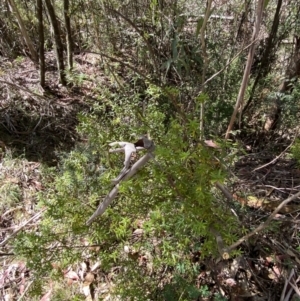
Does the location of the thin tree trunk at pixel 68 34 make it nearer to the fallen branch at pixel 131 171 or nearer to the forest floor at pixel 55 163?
the forest floor at pixel 55 163

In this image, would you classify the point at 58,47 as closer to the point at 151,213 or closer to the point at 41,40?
the point at 41,40

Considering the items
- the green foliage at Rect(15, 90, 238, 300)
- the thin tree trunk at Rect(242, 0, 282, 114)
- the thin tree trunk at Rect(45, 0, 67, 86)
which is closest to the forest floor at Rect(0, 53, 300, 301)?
the thin tree trunk at Rect(45, 0, 67, 86)

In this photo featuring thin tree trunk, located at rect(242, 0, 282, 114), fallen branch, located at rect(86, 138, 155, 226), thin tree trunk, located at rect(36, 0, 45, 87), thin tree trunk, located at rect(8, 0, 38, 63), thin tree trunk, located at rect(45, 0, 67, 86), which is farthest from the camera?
thin tree trunk, located at rect(8, 0, 38, 63)

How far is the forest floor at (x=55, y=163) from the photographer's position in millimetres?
1583

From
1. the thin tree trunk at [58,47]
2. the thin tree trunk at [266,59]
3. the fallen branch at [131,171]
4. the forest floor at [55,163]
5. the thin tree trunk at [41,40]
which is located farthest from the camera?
the thin tree trunk at [58,47]

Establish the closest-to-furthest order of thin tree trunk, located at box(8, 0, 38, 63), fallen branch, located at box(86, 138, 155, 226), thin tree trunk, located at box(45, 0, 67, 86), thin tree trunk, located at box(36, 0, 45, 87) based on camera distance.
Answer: fallen branch, located at box(86, 138, 155, 226) → thin tree trunk, located at box(36, 0, 45, 87) → thin tree trunk, located at box(45, 0, 67, 86) → thin tree trunk, located at box(8, 0, 38, 63)

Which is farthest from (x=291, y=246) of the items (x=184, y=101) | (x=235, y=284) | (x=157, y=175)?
(x=184, y=101)

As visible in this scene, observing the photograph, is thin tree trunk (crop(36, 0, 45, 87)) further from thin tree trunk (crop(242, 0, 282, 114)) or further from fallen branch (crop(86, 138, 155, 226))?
fallen branch (crop(86, 138, 155, 226))

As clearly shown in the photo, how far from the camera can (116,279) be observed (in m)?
1.70

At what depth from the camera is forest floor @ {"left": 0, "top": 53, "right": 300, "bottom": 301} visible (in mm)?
1583

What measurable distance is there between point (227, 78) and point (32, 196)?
164cm

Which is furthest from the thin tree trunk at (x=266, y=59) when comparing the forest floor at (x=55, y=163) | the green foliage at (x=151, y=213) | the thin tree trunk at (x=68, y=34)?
the thin tree trunk at (x=68, y=34)

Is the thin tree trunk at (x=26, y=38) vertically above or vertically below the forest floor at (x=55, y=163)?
above

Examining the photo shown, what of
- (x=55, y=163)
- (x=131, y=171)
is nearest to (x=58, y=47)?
(x=55, y=163)
